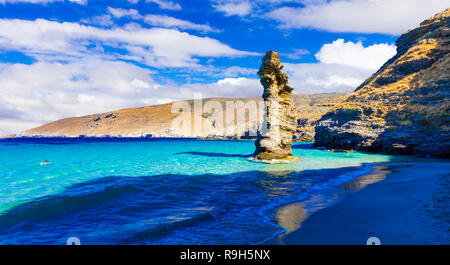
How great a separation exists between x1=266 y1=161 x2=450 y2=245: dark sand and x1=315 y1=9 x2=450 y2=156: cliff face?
67.4 ft

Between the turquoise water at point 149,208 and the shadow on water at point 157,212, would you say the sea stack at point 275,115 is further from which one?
the shadow on water at point 157,212

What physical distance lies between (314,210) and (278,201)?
1.69 m

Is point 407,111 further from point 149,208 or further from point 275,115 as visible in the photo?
point 149,208

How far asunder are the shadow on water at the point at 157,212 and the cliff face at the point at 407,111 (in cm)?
2075

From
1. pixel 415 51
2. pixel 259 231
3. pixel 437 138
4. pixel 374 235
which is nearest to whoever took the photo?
pixel 374 235

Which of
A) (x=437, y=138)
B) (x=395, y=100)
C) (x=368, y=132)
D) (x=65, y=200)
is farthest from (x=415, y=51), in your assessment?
(x=65, y=200)

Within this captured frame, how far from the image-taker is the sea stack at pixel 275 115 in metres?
24.3

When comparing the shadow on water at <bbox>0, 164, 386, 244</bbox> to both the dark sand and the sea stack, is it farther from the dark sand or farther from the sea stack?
the sea stack

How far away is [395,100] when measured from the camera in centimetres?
3362

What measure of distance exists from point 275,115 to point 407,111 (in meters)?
18.4

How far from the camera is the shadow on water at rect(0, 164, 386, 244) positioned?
582 centimetres

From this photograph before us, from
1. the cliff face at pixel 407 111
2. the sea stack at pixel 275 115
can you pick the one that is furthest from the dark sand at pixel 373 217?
the cliff face at pixel 407 111

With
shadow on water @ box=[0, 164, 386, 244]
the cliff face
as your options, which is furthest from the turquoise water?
the cliff face
